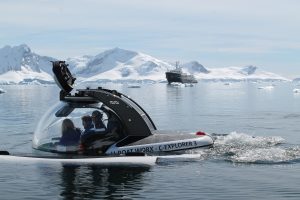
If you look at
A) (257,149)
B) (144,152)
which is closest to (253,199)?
(144,152)

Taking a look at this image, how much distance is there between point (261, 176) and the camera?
18.8 meters

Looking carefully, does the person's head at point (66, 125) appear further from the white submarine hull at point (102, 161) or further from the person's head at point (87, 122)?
the white submarine hull at point (102, 161)

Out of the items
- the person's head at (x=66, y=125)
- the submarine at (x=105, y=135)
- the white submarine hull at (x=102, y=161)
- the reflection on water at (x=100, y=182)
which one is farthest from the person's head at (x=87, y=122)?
the reflection on water at (x=100, y=182)

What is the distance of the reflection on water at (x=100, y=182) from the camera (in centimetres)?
1655

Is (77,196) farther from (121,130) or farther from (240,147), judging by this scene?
(240,147)

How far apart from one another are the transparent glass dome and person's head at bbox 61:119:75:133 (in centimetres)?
13

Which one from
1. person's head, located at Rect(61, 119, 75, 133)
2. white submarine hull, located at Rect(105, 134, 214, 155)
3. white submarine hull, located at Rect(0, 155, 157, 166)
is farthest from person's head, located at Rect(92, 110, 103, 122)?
white submarine hull, located at Rect(0, 155, 157, 166)

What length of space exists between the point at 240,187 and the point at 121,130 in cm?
615

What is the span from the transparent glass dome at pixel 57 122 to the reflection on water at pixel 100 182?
1.87 metres

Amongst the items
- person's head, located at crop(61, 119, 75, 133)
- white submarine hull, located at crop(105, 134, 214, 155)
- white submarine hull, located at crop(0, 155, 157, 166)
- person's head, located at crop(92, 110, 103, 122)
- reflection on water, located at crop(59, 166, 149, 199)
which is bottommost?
reflection on water, located at crop(59, 166, 149, 199)

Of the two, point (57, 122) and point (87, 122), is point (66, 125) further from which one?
point (87, 122)

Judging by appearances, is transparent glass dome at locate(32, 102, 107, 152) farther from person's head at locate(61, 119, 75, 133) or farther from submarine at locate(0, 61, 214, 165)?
person's head at locate(61, 119, 75, 133)

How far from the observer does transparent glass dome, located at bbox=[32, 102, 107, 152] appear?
21953 mm

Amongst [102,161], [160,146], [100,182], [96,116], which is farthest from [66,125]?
[100,182]
